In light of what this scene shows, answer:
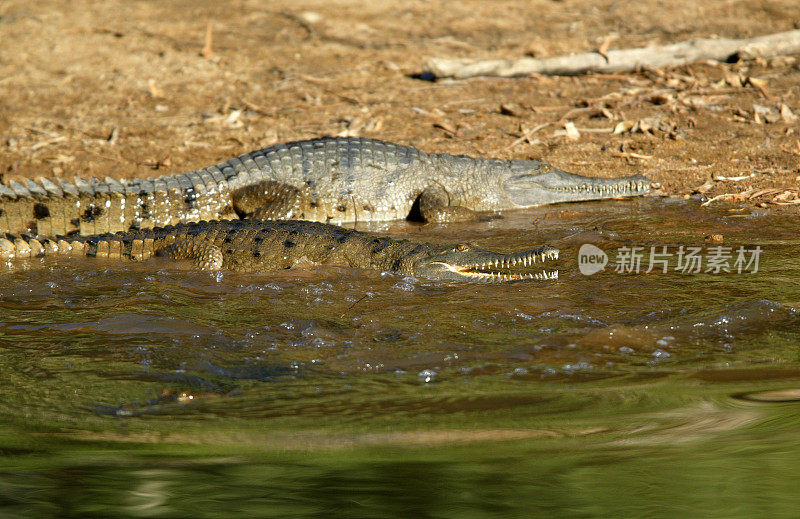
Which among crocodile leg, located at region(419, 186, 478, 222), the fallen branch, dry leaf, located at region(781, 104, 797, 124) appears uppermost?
the fallen branch

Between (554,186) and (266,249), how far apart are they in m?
3.15

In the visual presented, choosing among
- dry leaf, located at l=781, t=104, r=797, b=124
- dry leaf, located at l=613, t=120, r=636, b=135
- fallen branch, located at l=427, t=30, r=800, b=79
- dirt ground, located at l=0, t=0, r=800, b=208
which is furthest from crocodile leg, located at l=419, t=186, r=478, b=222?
dry leaf, located at l=781, t=104, r=797, b=124

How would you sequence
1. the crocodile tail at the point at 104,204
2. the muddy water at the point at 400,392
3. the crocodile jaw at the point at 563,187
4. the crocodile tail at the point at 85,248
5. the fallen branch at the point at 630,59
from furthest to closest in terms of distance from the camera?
the fallen branch at the point at 630,59 < the crocodile jaw at the point at 563,187 < the crocodile tail at the point at 104,204 < the crocodile tail at the point at 85,248 < the muddy water at the point at 400,392

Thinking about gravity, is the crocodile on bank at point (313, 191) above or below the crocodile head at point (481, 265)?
above

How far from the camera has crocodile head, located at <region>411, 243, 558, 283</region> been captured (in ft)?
17.0

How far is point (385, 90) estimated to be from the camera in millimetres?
10102

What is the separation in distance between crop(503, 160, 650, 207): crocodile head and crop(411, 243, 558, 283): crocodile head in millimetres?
2217

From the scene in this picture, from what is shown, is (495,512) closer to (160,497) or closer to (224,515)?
(224,515)

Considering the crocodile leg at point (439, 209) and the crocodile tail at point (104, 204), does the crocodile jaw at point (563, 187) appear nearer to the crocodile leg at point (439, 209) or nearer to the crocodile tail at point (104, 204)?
the crocodile leg at point (439, 209)

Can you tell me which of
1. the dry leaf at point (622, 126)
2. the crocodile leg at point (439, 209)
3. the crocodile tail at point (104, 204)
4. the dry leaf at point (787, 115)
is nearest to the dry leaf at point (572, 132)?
the dry leaf at point (622, 126)

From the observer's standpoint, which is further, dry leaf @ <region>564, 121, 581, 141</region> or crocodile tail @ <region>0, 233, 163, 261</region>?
dry leaf @ <region>564, 121, 581, 141</region>

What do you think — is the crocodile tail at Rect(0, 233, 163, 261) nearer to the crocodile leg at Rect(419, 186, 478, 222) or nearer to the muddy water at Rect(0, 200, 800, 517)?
the muddy water at Rect(0, 200, 800, 517)

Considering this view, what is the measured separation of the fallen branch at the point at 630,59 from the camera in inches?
391

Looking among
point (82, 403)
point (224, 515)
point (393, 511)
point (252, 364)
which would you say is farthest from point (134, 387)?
point (393, 511)
